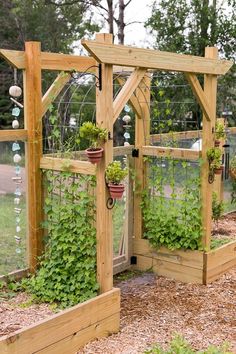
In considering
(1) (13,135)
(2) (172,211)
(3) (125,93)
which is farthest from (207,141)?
(1) (13,135)

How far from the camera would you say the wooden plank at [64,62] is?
159 inches

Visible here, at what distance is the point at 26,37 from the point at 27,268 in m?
10.8

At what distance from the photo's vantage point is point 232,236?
5.77m

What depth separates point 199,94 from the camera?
14.5 ft

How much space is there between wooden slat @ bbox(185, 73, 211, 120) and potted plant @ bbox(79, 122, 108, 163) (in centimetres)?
126

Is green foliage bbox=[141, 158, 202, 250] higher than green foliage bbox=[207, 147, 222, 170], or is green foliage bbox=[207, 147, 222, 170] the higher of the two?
green foliage bbox=[207, 147, 222, 170]

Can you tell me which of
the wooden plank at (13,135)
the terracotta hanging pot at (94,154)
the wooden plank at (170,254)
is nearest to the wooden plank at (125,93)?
the terracotta hanging pot at (94,154)

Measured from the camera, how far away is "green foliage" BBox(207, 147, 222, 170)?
14.9 ft

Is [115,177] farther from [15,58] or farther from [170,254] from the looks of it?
[170,254]

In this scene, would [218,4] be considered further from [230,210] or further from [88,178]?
[88,178]

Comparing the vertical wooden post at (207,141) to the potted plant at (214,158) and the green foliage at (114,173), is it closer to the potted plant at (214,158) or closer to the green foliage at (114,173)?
the potted plant at (214,158)

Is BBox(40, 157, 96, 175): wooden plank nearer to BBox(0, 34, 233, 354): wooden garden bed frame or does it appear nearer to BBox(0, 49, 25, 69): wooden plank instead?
BBox(0, 34, 233, 354): wooden garden bed frame

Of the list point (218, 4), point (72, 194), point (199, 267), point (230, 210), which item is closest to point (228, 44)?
point (218, 4)

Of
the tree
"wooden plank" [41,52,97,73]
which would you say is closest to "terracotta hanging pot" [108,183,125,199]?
"wooden plank" [41,52,97,73]
